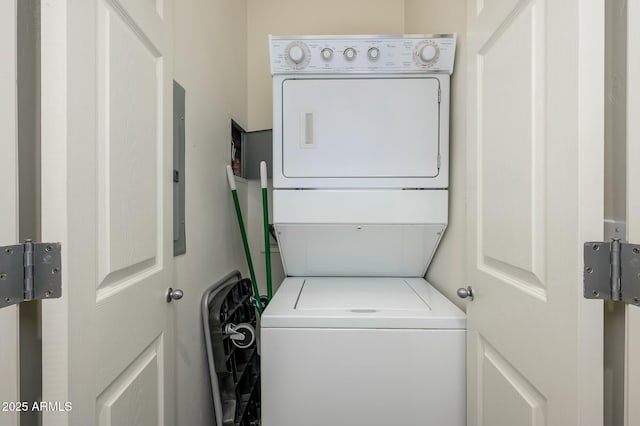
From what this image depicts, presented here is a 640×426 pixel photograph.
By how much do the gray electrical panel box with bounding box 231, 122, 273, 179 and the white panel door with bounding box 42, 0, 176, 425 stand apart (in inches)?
48.7

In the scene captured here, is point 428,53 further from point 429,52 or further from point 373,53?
point 373,53

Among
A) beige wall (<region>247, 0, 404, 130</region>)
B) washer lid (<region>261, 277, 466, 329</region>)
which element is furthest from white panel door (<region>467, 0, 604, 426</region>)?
beige wall (<region>247, 0, 404, 130</region>)

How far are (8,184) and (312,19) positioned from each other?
271cm

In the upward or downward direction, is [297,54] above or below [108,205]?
above

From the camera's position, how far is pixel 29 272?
64 cm

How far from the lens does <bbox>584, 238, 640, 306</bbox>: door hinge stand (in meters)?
0.65

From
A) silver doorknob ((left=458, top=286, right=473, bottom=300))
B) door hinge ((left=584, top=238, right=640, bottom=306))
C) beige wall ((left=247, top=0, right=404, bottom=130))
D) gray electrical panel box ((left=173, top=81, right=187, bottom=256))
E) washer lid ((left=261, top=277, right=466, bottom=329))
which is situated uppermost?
beige wall ((left=247, top=0, right=404, bottom=130))

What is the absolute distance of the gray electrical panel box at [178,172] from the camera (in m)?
1.42

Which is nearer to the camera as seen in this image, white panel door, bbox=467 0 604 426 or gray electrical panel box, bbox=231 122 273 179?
white panel door, bbox=467 0 604 426

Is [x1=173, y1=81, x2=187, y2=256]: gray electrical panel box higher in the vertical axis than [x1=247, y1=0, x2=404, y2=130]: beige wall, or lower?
lower

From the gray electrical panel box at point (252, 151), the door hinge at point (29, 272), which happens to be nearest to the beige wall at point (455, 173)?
the gray electrical panel box at point (252, 151)

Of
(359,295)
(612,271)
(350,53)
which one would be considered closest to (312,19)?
(350,53)

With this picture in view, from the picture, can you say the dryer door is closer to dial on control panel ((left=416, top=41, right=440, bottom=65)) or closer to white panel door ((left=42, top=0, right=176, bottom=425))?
dial on control panel ((left=416, top=41, right=440, bottom=65))

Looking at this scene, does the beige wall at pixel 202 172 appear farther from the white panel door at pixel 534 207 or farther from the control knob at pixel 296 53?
the white panel door at pixel 534 207
